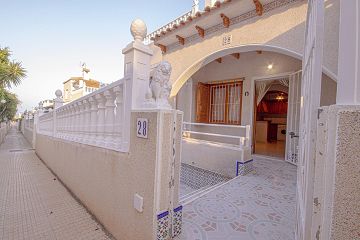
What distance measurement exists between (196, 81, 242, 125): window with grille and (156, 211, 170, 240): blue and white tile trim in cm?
564

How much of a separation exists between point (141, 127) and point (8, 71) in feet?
40.2

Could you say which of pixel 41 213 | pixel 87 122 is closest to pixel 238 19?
pixel 87 122

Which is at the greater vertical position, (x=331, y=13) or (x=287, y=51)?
(x=331, y=13)

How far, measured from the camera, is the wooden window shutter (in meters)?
7.59

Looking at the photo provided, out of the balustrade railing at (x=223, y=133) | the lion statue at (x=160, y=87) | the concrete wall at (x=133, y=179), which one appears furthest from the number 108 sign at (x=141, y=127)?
the balustrade railing at (x=223, y=133)

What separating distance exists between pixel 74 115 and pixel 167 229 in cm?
330

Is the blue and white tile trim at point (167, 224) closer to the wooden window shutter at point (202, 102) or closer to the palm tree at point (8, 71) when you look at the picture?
the wooden window shutter at point (202, 102)

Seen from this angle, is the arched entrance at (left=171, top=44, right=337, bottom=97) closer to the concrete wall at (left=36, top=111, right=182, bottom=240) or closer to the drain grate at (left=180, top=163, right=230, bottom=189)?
the drain grate at (left=180, top=163, right=230, bottom=189)

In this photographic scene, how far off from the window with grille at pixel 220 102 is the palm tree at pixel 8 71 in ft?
33.2

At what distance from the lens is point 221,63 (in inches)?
295

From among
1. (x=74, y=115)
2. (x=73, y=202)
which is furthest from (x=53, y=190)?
(x=74, y=115)

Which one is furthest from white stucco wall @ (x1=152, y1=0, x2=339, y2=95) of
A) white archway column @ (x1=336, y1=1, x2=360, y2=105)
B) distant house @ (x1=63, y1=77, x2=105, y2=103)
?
distant house @ (x1=63, y1=77, x2=105, y2=103)

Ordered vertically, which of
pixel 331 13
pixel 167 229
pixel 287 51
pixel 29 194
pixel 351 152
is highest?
pixel 331 13

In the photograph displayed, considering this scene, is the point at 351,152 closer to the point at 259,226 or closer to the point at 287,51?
the point at 259,226
